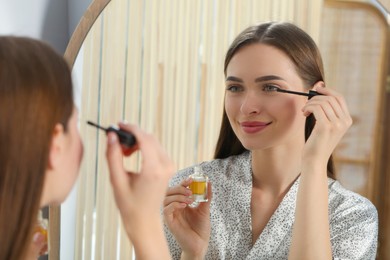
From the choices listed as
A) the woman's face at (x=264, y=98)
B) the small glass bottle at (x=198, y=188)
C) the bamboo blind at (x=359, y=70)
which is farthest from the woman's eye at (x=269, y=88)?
the bamboo blind at (x=359, y=70)

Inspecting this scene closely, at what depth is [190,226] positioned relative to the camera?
156 centimetres

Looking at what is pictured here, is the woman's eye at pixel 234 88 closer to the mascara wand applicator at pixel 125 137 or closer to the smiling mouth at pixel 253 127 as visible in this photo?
the smiling mouth at pixel 253 127

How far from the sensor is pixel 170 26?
6.18 feet

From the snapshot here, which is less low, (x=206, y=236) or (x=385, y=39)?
(x=385, y=39)

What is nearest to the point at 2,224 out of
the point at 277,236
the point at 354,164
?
the point at 277,236

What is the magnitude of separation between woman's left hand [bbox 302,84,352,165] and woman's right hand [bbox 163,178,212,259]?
0.26m

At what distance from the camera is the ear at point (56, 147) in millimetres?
820

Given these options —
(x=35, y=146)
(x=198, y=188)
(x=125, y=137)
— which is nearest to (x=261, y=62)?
(x=198, y=188)

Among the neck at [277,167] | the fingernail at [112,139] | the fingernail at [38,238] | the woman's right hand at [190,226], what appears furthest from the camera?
the neck at [277,167]

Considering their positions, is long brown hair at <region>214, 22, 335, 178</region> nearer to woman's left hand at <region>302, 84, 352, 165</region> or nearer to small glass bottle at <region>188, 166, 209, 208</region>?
woman's left hand at <region>302, 84, 352, 165</region>

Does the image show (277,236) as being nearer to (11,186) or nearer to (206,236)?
(206,236)

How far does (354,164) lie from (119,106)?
684 mm

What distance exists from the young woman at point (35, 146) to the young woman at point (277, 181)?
61 cm

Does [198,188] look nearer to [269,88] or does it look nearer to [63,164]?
[269,88]
